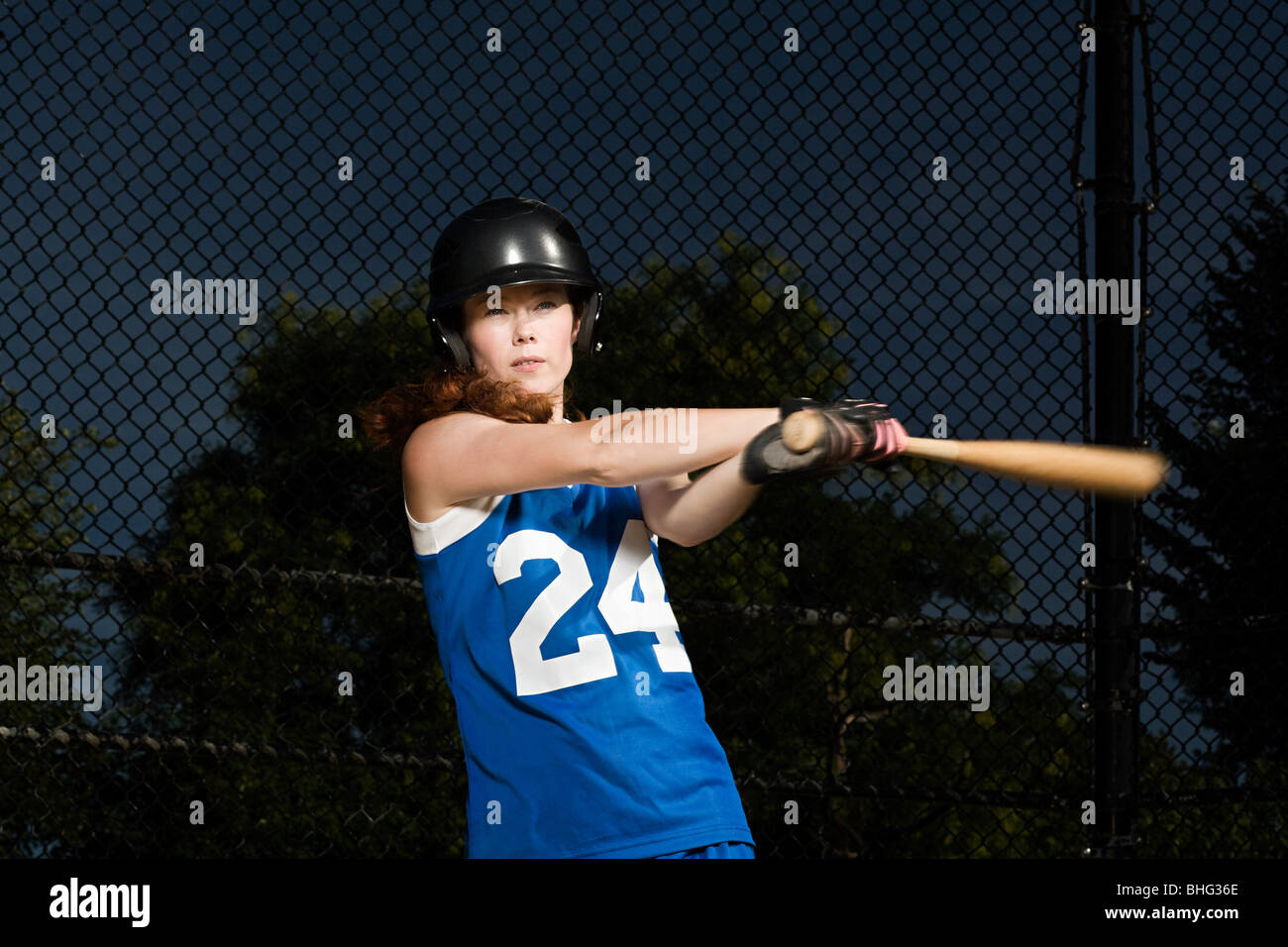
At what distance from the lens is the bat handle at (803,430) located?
213 cm

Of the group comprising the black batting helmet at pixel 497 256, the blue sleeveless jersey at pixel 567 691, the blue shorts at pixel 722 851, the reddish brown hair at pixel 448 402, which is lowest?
the blue shorts at pixel 722 851

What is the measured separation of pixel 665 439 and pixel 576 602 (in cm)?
36

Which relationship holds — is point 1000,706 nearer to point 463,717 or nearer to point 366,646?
point 366,646

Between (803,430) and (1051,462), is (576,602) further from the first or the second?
(1051,462)

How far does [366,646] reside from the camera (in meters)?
18.1

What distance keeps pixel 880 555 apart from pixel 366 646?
8255mm

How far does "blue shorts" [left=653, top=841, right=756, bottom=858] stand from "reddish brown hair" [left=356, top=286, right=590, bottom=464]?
0.90 meters

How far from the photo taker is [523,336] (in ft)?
8.46

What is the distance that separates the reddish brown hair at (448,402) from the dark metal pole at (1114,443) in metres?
2.13

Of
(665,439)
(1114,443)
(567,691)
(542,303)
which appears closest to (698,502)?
(665,439)

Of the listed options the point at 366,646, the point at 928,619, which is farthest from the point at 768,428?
the point at 366,646

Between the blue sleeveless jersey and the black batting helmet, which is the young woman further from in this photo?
the black batting helmet

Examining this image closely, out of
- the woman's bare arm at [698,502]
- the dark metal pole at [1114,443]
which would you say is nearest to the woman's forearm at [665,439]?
the woman's bare arm at [698,502]

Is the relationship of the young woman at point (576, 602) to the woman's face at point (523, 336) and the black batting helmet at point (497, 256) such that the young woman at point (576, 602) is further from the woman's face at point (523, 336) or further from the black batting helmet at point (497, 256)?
the black batting helmet at point (497, 256)
